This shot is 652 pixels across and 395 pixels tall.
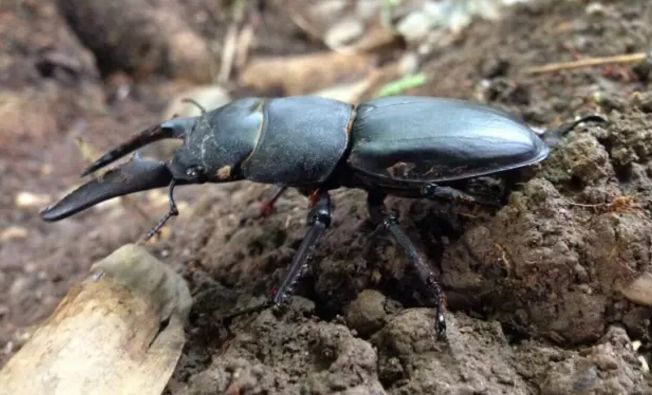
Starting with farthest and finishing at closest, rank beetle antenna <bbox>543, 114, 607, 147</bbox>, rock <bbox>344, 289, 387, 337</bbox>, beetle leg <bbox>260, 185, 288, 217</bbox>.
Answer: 1. beetle leg <bbox>260, 185, 288, 217</bbox>
2. beetle antenna <bbox>543, 114, 607, 147</bbox>
3. rock <bbox>344, 289, 387, 337</bbox>

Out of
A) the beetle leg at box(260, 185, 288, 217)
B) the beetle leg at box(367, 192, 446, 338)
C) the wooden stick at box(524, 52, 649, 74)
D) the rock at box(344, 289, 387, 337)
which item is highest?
the wooden stick at box(524, 52, 649, 74)

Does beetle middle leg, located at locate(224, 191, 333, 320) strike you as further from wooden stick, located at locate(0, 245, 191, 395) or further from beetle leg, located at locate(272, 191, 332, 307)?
wooden stick, located at locate(0, 245, 191, 395)

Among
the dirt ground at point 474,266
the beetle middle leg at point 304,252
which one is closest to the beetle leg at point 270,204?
the dirt ground at point 474,266

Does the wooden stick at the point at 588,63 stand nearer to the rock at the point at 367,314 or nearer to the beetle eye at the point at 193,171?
the rock at the point at 367,314

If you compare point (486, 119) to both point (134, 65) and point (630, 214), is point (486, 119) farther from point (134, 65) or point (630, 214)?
point (134, 65)

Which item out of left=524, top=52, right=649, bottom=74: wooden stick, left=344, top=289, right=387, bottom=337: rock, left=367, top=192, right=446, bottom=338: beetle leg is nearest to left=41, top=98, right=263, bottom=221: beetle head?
left=367, top=192, right=446, bottom=338: beetle leg

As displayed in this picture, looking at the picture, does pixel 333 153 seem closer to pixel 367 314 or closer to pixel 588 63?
pixel 367 314

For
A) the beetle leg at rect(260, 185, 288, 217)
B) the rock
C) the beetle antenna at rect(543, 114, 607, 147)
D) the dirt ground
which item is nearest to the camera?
the dirt ground

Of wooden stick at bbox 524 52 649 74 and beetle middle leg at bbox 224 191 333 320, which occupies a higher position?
wooden stick at bbox 524 52 649 74

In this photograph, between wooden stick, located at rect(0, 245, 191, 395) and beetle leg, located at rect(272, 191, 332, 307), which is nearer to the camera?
wooden stick, located at rect(0, 245, 191, 395)

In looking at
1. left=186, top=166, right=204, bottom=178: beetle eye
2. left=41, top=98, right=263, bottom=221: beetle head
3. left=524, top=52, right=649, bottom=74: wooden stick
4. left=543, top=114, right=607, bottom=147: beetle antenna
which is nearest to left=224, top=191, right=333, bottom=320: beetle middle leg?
left=41, top=98, right=263, bottom=221: beetle head
